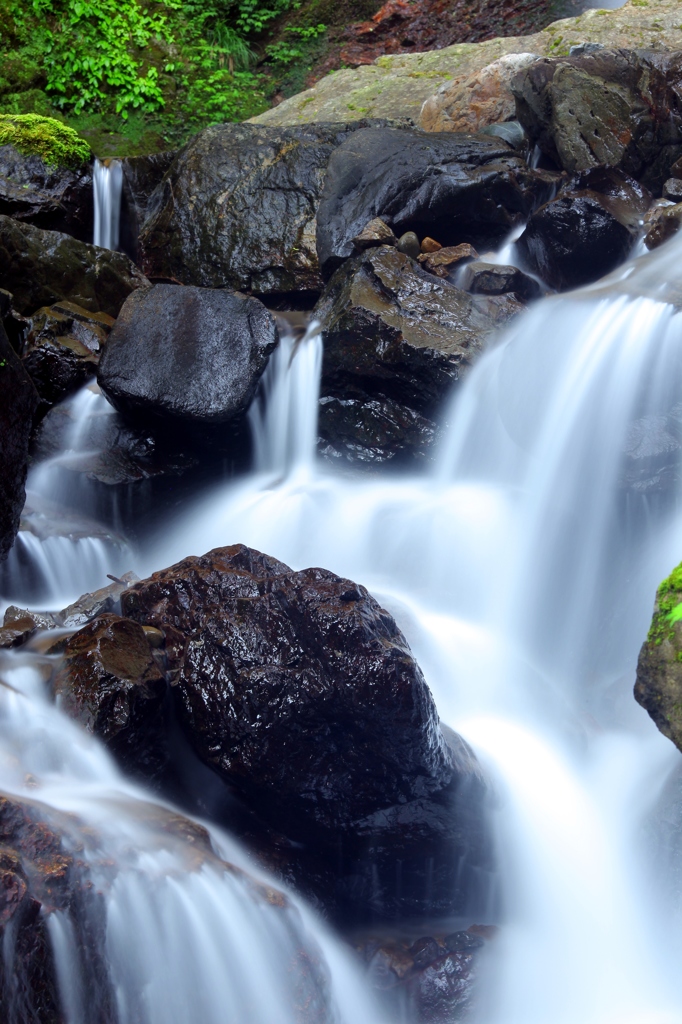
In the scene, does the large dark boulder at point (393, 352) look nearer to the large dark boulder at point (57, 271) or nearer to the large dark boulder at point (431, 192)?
the large dark boulder at point (431, 192)

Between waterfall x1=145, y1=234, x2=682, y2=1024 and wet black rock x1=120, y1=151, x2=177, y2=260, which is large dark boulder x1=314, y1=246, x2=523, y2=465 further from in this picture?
wet black rock x1=120, y1=151, x2=177, y2=260

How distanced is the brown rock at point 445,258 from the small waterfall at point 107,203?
14.0 ft

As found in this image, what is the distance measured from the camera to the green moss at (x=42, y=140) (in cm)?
927

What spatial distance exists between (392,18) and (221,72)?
10.9ft

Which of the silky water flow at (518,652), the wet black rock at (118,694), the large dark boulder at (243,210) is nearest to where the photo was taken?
the silky water flow at (518,652)

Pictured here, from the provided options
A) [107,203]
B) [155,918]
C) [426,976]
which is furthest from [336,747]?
[107,203]

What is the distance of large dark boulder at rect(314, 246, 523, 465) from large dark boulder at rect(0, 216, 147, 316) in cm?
260

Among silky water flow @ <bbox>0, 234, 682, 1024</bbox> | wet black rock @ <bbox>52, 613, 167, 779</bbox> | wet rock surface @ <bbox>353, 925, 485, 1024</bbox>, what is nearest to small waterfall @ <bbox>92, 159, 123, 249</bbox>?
silky water flow @ <bbox>0, 234, 682, 1024</bbox>

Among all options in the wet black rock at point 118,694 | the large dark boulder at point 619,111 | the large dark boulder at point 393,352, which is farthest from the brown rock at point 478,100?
the wet black rock at point 118,694

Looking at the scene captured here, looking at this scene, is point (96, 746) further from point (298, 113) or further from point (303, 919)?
point (298, 113)

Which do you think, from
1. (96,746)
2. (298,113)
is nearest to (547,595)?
(96,746)

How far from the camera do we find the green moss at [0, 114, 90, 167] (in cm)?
927

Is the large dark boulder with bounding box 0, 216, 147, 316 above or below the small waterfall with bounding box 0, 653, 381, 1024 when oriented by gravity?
above

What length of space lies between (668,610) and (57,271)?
694 centimetres
